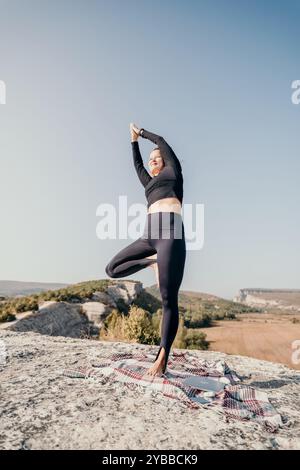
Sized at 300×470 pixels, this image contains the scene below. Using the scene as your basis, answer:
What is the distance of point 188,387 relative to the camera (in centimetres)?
353

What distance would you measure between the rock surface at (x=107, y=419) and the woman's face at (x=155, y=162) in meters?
2.57

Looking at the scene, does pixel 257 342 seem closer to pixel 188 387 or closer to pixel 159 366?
pixel 159 366

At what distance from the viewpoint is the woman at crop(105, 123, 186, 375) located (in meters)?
3.97

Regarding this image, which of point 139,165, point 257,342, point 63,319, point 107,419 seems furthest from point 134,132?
point 257,342

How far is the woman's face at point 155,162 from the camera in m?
4.59

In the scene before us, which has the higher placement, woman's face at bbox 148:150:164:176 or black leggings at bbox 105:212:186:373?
woman's face at bbox 148:150:164:176

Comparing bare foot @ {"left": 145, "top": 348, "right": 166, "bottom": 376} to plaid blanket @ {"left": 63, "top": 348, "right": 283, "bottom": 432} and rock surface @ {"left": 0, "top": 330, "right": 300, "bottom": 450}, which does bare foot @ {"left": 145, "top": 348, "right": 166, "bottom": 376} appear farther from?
rock surface @ {"left": 0, "top": 330, "right": 300, "bottom": 450}

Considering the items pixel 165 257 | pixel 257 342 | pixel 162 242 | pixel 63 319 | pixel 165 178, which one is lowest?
pixel 257 342

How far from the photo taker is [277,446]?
7.97ft

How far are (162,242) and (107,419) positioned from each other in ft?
6.48

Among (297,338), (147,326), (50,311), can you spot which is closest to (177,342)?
(147,326)

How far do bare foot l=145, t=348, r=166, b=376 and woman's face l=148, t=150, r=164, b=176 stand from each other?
2.19 meters

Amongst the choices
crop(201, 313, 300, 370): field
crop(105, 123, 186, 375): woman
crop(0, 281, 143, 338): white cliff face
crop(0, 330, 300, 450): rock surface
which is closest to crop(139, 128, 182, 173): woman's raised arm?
crop(105, 123, 186, 375): woman

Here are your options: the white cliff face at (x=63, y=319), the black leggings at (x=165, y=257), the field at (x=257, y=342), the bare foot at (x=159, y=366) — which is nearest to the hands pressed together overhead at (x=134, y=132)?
the black leggings at (x=165, y=257)
